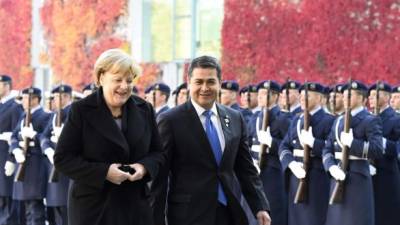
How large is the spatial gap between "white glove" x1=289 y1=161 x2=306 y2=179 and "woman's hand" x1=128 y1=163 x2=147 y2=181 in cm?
481

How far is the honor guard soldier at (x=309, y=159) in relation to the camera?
31.9 feet

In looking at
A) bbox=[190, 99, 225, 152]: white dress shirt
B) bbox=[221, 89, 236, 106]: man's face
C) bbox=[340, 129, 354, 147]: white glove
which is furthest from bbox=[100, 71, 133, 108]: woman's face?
bbox=[221, 89, 236, 106]: man's face

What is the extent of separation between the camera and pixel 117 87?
502 centimetres

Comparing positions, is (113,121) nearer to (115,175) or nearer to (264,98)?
(115,175)

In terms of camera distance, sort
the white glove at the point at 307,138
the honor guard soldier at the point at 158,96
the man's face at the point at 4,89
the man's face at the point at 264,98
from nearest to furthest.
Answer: the white glove at the point at 307,138, the man's face at the point at 264,98, the honor guard soldier at the point at 158,96, the man's face at the point at 4,89

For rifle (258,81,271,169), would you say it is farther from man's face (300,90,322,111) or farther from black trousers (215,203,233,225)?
black trousers (215,203,233,225)

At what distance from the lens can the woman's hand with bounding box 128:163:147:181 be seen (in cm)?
497

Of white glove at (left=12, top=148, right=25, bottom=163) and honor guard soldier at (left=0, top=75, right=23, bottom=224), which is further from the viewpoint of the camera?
honor guard soldier at (left=0, top=75, right=23, bottom=224)

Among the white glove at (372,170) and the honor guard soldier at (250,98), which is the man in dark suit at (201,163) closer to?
the white glove at (372,170)

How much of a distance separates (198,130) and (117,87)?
73cm

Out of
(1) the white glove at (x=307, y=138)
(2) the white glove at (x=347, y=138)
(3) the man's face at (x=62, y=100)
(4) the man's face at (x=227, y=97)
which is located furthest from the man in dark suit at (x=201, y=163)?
(3) the man's face at (x=62, y=100)

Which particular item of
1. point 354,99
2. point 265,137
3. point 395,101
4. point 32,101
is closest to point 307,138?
point 354,99

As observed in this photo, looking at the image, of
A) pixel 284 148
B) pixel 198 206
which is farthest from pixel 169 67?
pixel 198 206

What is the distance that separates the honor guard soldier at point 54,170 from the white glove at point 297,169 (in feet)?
10.5
